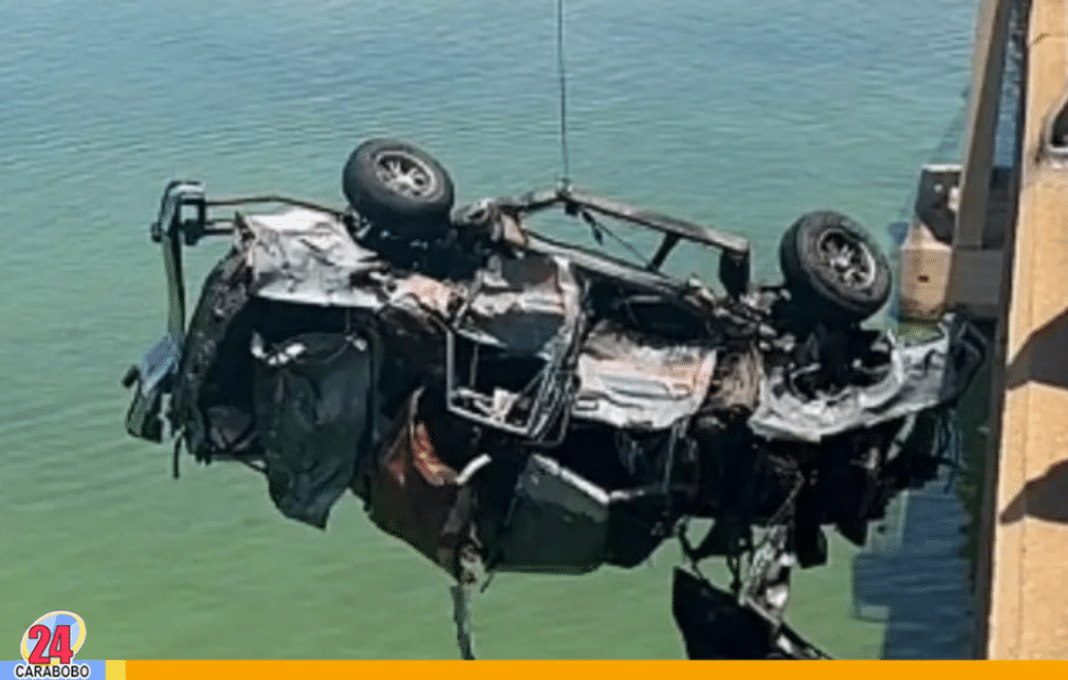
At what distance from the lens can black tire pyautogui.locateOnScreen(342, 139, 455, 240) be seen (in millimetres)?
12617

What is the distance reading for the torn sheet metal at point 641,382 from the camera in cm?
1226

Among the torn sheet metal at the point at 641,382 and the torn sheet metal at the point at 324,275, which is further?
the torn sheet metal at the point at 324,275

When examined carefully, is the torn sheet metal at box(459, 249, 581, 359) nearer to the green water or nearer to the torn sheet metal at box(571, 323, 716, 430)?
the torn sheet metal at box(571, 323, 716, 430)

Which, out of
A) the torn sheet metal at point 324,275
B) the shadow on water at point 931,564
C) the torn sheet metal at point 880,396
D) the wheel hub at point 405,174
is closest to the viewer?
the torn sheet metal at point 880,396

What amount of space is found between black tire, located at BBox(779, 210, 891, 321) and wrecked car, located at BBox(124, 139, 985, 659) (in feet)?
0.06

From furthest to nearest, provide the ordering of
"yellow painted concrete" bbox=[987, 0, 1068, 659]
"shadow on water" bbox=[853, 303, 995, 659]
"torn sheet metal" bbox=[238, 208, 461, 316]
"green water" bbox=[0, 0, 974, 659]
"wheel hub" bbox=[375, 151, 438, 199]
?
"green water" bbox=[0, 0, 974, 659] < "shadow on water" bbox=[853, 303, 995, 659] < "wheel hub" bbox=[375, 151, 438, 199] < "torn sheet metal" bbox=[238, 208, 461, 316] < "yellow painted concrete" bbox=[987, 0, 1068, 659]

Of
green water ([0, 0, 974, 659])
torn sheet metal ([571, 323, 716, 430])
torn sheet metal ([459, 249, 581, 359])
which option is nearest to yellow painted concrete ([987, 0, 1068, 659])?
torn sheet metal ([571, 323, 716, 430])

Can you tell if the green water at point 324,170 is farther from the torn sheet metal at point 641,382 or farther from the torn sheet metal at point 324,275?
the torn sheet metal at point 324,275

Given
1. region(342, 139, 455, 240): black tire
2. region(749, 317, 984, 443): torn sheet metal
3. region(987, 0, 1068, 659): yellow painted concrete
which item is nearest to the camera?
region(987, 0, 1068, 659): yellow painted concrete

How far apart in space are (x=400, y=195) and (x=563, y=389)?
1.72m

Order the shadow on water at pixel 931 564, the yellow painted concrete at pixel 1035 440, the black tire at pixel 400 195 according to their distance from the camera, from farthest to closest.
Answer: the shadow on water at pixel 931 564 < the black tire at pixel 400 195 < the yellow painted concrete at pixel 1035 440

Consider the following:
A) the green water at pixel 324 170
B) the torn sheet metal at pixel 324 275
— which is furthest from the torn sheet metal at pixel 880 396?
the green water at pixel 324 170

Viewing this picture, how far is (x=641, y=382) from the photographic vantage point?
12383 millimetres

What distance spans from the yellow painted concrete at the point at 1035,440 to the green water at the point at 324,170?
5818mm
